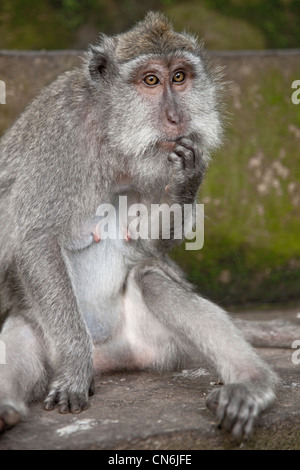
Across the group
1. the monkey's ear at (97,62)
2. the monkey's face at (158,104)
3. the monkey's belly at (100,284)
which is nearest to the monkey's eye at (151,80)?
the monkey's face at (158,104)

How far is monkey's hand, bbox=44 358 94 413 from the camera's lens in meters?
3.95

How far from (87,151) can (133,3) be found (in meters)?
5.89

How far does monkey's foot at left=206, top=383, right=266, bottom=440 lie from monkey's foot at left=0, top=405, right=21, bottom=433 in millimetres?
926

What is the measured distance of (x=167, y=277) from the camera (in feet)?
14.9

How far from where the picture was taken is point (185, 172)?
4352 millimetres

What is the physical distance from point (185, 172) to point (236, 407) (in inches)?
52.9

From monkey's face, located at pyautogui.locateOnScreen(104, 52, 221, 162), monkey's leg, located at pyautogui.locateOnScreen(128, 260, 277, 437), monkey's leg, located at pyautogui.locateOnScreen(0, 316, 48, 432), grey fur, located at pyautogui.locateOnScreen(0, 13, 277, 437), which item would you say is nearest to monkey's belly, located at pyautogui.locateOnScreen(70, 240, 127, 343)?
grey fur, located at pyautogui.locateOnScreen(0, 13, 277, 437)

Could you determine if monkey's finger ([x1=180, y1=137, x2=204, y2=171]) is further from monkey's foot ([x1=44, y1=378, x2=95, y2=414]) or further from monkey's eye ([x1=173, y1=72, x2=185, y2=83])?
monkey's foot ([x1=44, y1=378, x2=95, y2=414])

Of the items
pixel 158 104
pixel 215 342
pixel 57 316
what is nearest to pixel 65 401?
pixel 57 316

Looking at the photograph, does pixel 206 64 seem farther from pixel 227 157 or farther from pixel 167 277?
pixel 227 157

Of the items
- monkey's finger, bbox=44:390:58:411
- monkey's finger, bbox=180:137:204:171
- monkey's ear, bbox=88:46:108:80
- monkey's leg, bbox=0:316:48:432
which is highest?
monkey's ear, bbox=88:46:108:80

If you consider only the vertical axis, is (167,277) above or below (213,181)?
below

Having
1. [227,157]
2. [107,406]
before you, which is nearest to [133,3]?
[227,157]

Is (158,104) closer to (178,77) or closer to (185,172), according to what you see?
(178,77)
